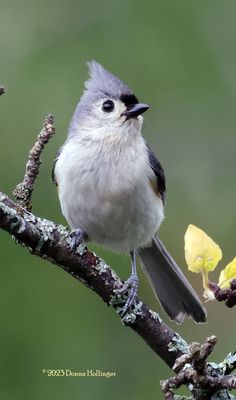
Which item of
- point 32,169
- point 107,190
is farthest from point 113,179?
point 32,169

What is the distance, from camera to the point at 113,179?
11.2ft

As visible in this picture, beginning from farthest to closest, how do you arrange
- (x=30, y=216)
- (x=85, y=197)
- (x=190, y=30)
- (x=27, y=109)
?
(x=190, y=30)
(x=27, y=109)
(x=85, y=197)
(x=30, y=216)

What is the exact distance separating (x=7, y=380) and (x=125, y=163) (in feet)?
3.55

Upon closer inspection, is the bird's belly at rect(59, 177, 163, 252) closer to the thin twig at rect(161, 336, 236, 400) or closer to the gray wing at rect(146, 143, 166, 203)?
the gray wing at rect(146, 143, 166, 203)

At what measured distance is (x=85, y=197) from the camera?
3430 millimetres

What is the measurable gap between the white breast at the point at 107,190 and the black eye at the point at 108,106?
0.65 feet

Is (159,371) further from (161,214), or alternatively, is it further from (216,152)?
(216,152)

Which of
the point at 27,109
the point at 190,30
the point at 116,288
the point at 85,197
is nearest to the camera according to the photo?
the point at 116,288

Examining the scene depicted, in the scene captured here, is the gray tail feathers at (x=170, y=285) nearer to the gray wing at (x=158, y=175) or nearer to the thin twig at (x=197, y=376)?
the gray wing at (x=158, y=175)

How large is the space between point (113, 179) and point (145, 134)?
4.90ft

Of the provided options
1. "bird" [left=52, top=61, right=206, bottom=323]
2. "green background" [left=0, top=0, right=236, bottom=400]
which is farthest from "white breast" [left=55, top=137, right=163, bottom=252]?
"green background" [left=0, top=0, right=236, bottom=400]

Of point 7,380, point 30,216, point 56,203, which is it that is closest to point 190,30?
point 56,203

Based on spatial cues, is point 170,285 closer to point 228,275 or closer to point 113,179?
point 113,179

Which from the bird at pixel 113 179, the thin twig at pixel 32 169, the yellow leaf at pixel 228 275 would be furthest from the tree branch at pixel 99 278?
the bird at pixel 113 179
